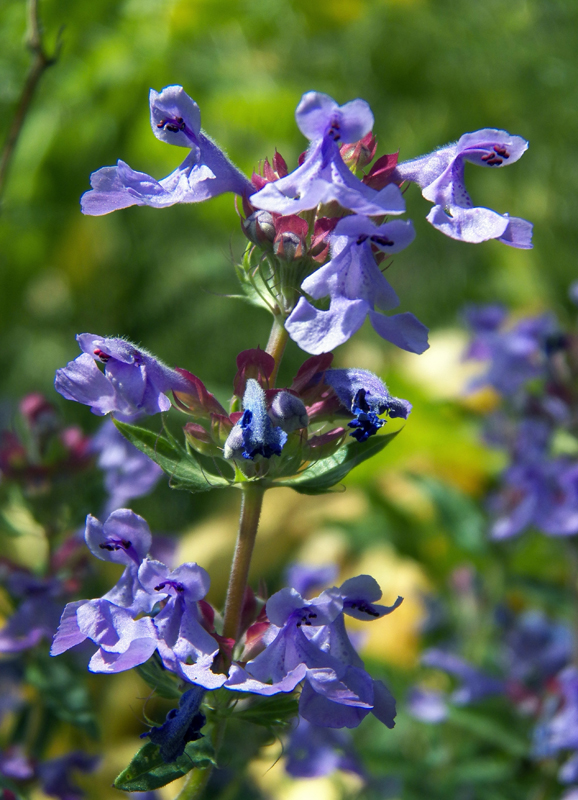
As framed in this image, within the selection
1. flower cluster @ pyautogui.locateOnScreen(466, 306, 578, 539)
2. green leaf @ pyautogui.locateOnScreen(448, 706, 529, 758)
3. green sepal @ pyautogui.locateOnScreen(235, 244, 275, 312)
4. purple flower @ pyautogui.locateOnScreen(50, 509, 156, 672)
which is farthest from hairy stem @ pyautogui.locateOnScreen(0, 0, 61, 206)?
green leaf @ pyautogui.locateOnScreen(448, 706, 529, 758)

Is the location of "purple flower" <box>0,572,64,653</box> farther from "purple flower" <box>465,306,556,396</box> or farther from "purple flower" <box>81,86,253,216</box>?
"purple flower" <box>465,306,556,396</box>

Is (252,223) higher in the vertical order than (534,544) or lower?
higher

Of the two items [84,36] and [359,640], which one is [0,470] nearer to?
[359,640]

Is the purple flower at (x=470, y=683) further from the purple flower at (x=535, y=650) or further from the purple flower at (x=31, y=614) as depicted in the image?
the purple flower at (x=31, y=614)

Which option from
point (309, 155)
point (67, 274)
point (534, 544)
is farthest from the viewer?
point (67, 274)

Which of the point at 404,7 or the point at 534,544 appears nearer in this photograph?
the point at 534,544

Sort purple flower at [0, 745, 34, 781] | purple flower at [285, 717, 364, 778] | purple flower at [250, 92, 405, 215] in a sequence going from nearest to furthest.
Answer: purple flower at [250, 92, 405, 215]
purple flower at [0, 745, 34, 781]
purple flower at [285, 717, 364, 778]

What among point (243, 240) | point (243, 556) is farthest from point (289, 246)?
point (243, 240)

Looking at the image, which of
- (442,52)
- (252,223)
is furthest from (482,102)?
(252,223)
